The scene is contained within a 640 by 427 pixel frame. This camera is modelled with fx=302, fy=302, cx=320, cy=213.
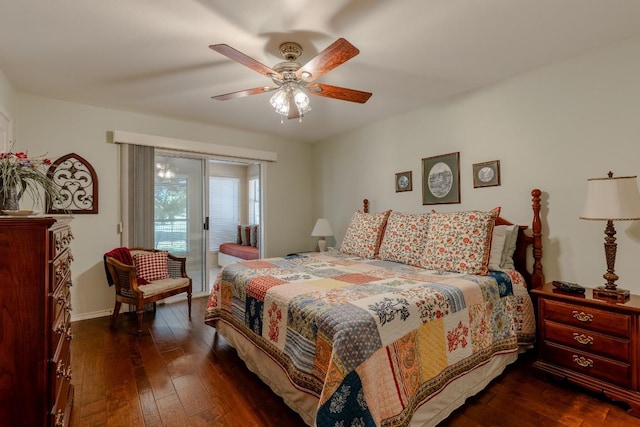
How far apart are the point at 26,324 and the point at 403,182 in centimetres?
339

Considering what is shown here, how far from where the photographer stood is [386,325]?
1.47 metres

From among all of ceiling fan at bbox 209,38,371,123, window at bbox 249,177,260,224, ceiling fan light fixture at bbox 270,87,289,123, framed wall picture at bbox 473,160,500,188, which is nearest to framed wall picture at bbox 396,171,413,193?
framed wall picture at bbox 473,160,500,188

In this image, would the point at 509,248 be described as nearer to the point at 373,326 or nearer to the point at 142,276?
the point at 373,326

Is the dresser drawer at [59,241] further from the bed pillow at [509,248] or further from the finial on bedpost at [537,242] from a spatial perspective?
the finial on bedpost at [537,242]

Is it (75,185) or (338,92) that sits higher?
(338,92)

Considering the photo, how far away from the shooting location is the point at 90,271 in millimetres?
3371

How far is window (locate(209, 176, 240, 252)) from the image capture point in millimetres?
6867

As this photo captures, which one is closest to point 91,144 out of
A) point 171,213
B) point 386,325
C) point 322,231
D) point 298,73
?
point 171,213

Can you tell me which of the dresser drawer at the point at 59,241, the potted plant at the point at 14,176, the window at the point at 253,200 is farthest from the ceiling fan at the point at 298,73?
the window at the point at 253,200

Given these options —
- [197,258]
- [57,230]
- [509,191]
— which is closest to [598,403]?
[509,191]

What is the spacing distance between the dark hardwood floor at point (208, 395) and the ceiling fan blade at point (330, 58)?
82.5 inches

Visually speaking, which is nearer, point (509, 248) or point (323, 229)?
point (509, 248)

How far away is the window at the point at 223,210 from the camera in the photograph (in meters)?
6.87

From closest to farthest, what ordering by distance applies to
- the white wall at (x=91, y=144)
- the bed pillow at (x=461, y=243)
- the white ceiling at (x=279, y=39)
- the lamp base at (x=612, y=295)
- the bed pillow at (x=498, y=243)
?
the white ceiling at (x=279, y=39)
the lamp base at (x=612, y=295)
the bed pillow at (x=461, y=243)
the bed pillow at (x=498, y=243)
the white wall at (x=91, y=144)
